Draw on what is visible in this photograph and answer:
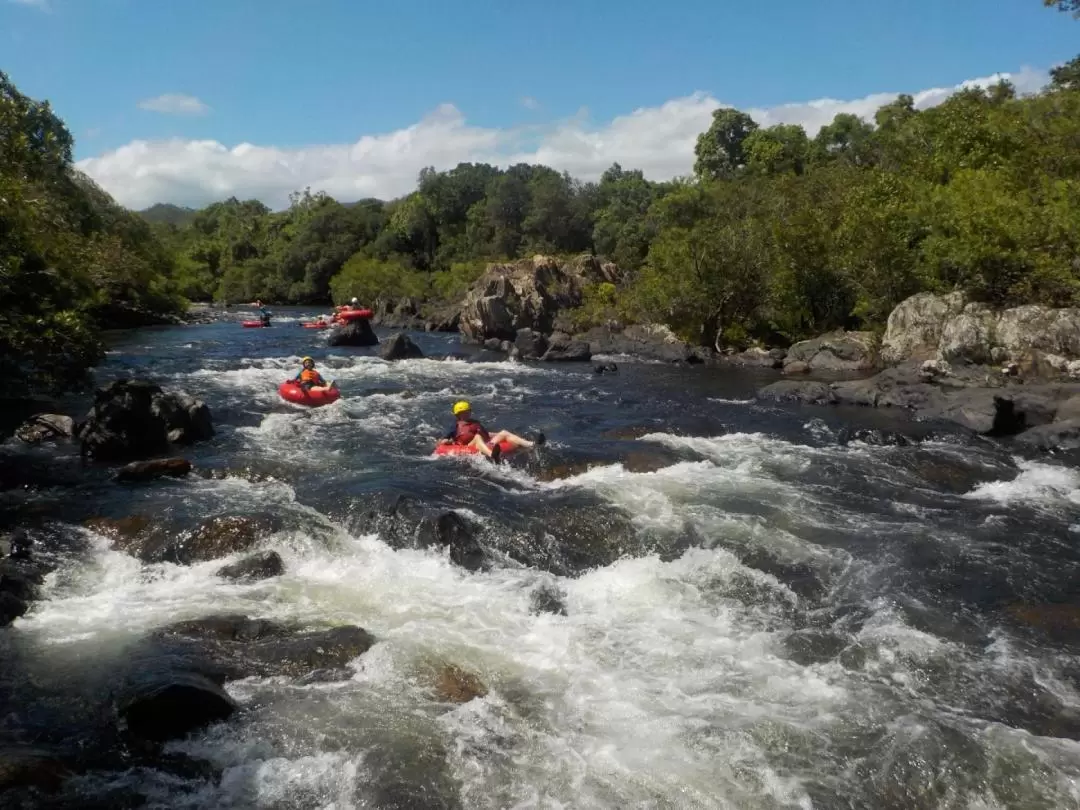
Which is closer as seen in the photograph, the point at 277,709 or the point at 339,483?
the point at 277,709

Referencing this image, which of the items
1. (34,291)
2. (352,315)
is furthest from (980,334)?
(352,315)

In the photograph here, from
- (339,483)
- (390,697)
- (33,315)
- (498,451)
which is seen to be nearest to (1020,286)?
(498,451)

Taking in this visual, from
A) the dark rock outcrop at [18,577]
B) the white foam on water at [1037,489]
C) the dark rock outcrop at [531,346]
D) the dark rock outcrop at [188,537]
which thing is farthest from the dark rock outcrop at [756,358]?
the dark rock outcrop at [18,577]

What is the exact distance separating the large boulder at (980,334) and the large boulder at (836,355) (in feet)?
2.38

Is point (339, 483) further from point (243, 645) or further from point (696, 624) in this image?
point (696, 624)

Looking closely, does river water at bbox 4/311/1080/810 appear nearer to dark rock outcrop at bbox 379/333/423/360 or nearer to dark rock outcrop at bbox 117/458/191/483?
dark rock outcrop at bbox 117/458/191/483

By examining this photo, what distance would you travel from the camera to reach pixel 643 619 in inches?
362

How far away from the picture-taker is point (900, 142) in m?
38.7

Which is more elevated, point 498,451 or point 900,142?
point 900,142

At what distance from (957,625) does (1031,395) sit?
13.5 m

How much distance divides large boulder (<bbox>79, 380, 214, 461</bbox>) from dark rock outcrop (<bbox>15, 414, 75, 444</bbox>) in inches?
33.4

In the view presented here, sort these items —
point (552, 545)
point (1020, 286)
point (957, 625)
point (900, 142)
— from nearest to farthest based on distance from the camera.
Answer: point (957, 625)
point (552, 545)
point (1020, 286)
point (900, 142)

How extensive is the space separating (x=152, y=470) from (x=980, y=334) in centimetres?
2387

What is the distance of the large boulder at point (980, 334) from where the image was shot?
22.7 meters
